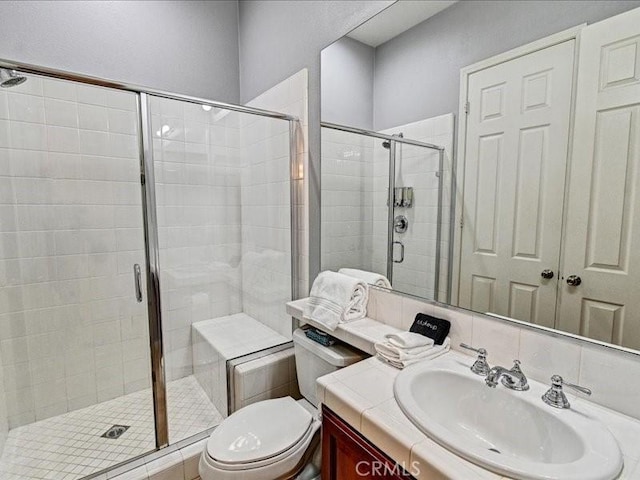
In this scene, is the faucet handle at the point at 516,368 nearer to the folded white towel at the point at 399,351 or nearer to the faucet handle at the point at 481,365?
the faucet handle at the point at 481,365

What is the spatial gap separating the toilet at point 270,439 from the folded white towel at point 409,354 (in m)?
0.30

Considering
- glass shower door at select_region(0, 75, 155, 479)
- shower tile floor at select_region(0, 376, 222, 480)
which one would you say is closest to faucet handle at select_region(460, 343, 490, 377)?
shower tile floor at select_region(0, 376, 222, 480)

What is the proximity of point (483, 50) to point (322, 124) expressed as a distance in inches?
34.3

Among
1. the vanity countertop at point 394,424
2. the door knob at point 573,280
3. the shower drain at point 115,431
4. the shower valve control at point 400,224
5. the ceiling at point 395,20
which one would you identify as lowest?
the shower drain at point 115,431

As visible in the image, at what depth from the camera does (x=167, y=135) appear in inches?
79.5

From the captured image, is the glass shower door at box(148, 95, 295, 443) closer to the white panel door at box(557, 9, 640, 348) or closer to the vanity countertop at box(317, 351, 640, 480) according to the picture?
the vanity countertop at box(317, 351, 640, 480)

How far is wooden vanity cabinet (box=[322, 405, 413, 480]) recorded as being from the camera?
0.82 metres

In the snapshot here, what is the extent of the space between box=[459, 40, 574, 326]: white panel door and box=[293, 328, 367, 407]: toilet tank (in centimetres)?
54

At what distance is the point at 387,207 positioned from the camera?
1572 millimetres

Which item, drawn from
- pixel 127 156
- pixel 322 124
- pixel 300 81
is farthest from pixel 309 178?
pixel 127 156

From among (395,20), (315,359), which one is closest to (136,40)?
(395,20)

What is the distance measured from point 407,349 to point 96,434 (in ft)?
6.02

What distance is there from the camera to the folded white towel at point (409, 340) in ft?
3.75

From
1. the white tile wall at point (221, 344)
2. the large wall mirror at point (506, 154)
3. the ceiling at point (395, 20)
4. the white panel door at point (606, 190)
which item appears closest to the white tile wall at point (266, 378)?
the white tile wall at point (221, 344)
